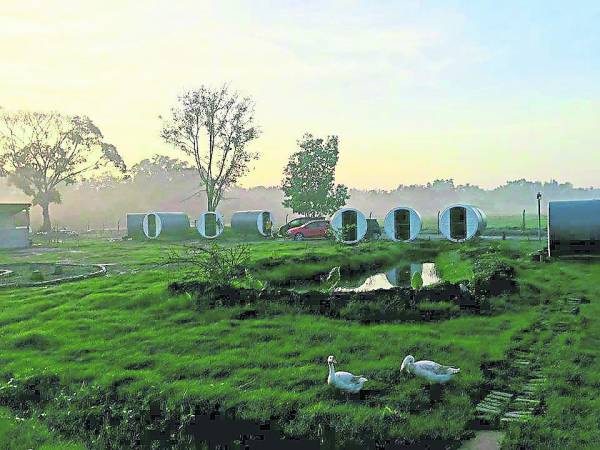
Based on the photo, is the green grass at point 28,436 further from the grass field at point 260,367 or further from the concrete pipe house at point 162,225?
the concrete pipe house at point 162,225

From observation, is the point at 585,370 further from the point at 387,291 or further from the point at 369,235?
the point at 369,235

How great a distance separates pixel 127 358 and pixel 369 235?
2371 cm

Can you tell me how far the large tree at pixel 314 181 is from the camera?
47906 millimetres

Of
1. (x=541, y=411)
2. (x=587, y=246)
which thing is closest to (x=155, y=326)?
(x=541, y=411)

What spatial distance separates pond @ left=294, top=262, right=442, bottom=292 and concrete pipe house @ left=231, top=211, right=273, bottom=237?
56.5ft

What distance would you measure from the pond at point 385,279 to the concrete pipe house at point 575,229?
13.6ft

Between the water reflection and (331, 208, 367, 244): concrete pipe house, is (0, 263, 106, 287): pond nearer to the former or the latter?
the water reflection

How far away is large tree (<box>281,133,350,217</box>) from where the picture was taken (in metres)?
47.9

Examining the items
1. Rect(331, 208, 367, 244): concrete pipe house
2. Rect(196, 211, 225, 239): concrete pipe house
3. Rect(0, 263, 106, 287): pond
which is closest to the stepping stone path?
Rect(0, 263, 106, 287): pond

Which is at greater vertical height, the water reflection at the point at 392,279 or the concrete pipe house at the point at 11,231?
the concrete pipe house at the point at 11,231

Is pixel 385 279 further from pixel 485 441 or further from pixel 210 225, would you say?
pixel 210 225

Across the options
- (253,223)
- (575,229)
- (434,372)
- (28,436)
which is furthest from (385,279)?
(253,223)

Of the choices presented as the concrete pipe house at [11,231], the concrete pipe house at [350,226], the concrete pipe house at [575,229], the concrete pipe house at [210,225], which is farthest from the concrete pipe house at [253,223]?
the concrete pipe house at [575,229]

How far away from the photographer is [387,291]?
1149 cm
